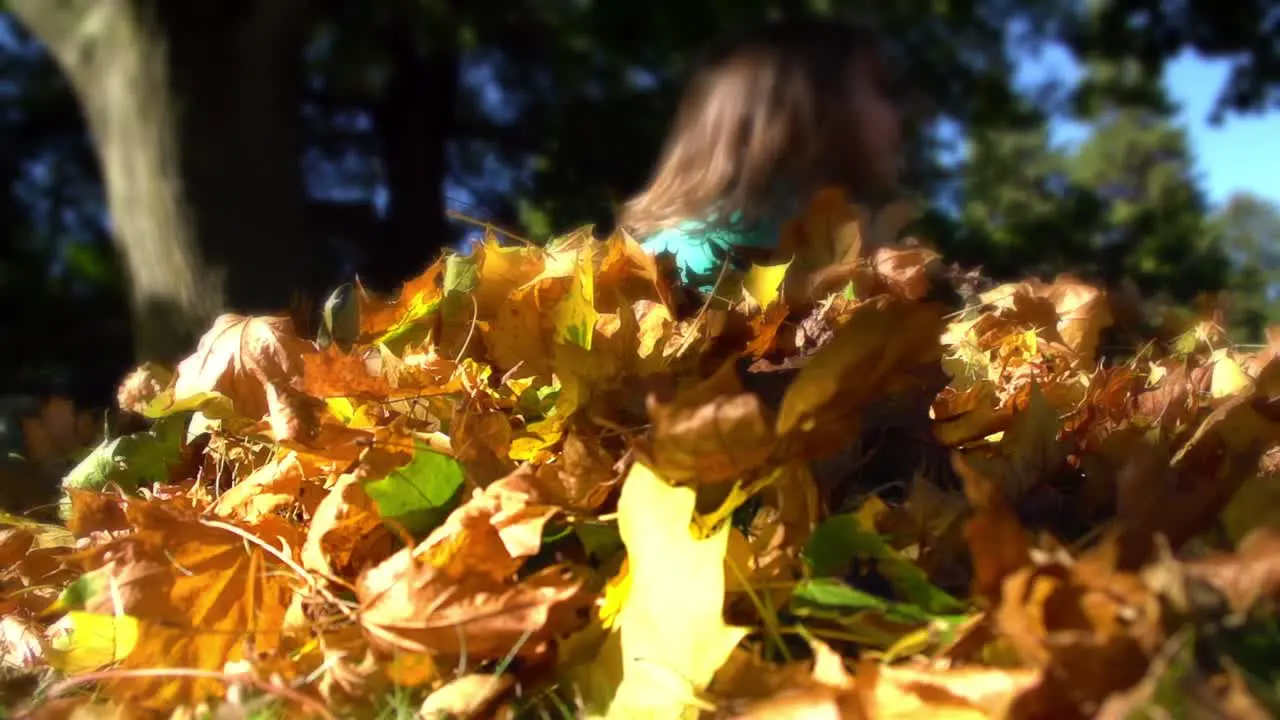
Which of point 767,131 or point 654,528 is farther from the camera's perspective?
point 767,131

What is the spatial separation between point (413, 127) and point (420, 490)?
595 cm

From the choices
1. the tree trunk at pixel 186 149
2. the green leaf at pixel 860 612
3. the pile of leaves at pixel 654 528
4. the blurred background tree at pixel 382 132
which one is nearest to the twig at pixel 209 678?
the pile of leaves at pixel 654 528

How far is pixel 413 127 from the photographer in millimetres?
6195

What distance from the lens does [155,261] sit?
346 centimetres

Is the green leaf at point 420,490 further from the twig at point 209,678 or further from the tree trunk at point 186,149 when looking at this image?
the tree trunk at point 186,149

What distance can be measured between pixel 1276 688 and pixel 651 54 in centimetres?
541

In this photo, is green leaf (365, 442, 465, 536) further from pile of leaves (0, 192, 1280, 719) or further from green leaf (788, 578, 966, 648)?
green leaf (788, 578, 966, 648)

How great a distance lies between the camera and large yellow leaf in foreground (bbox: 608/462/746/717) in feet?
1.52

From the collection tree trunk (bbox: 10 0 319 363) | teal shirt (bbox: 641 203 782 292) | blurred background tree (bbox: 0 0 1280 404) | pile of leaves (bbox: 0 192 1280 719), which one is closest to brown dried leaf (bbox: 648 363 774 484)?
pile of leaves (bbox: 0 192 1280 719)

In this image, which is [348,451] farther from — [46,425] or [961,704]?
[46,425]

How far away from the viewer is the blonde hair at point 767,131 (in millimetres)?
1542

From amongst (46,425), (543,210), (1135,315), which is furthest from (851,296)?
(543,210)

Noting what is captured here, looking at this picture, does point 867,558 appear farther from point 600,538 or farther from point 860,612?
point 600,538

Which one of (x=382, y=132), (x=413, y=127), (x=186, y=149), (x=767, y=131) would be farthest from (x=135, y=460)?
(x=382, y=132)
